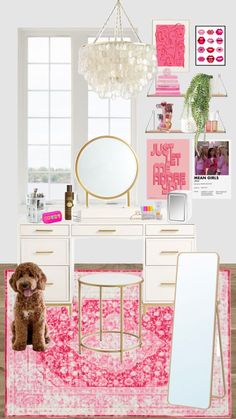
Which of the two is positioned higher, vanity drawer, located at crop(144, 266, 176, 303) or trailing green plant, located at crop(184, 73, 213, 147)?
trailing green plant, located at crop(184, 73, 213, 147)

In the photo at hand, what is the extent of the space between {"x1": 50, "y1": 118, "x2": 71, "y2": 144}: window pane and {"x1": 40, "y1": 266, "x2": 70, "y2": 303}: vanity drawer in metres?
1.84

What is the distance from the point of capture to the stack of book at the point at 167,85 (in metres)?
6.01

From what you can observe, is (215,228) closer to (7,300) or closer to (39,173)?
(39,173)

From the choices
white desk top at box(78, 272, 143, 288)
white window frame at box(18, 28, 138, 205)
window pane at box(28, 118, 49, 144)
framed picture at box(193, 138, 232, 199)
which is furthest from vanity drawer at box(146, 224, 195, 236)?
window pane at box(28, 118, 49, 144)

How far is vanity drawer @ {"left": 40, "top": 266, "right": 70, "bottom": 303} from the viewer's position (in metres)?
4.66

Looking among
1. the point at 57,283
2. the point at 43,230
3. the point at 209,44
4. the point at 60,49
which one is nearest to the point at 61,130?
the point at 60,49

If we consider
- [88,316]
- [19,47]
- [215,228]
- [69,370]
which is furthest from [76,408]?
[19,47]

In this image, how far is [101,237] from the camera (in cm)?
466

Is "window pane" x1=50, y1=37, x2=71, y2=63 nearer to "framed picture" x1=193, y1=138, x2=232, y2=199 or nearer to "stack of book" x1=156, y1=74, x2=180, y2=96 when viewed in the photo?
"stack of book" x1=156, y1=74, x2=180, y2=96

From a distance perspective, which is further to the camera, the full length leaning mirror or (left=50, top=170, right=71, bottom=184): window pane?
(left=50, top=170, right=71, bottom=184): window pane

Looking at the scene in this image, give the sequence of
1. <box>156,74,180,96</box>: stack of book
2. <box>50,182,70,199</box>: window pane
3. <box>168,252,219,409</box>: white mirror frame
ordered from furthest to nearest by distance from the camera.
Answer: <box>50,182,70,199</box>: window pane, <box>156,74,180,96</box>: stack of book, <box>168,252,219,409</box>: white mirror frame

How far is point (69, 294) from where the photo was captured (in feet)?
15.3

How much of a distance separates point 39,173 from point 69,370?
2865 millimetres

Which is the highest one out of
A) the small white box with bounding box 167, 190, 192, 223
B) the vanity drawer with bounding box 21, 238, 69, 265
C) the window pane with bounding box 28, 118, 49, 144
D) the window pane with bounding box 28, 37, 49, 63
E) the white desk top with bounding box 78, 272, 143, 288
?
the window pane with bounding box 28, 37, 49, 63
